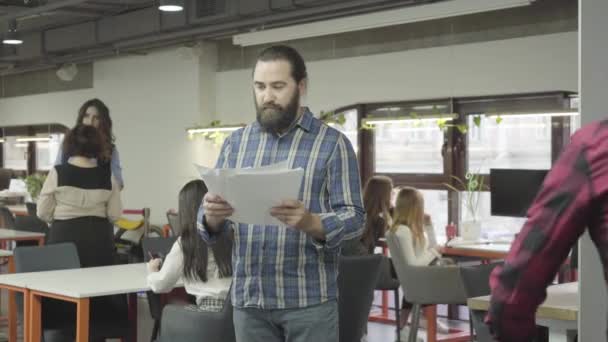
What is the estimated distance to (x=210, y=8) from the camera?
29.3 feet

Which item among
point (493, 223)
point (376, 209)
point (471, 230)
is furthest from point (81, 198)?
point (493, 223)

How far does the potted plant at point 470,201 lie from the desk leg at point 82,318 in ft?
15.3

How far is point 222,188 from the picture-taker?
248 cm

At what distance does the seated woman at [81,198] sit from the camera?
568cm

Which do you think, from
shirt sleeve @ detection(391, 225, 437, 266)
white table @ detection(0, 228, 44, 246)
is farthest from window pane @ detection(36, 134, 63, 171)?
shirt sleeve @ detection(391, 225, 437, 266)

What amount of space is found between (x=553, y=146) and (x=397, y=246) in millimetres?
2503

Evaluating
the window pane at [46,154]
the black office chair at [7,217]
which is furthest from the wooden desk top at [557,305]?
the window pane at [46,154]

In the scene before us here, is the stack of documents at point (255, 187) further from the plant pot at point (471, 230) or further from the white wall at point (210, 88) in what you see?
the white wall at point (210, 88)

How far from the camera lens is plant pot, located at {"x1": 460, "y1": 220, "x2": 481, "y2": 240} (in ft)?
27.1

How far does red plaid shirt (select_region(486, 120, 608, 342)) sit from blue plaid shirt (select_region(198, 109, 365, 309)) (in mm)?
1223

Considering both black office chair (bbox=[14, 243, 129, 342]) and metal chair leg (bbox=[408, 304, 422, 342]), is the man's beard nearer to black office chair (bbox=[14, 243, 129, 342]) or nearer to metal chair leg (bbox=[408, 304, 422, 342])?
black office chair (bbox=[14, 243, 129, 342])

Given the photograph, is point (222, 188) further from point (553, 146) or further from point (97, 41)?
point (97, 41)

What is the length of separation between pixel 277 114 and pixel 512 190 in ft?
18.1

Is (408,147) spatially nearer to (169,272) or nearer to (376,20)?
(376,20)
